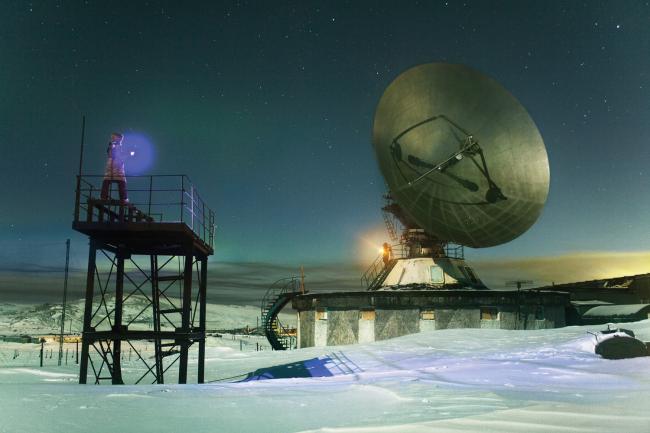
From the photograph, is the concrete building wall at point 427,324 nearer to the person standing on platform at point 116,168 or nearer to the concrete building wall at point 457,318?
the concrete building wall at point 457,318

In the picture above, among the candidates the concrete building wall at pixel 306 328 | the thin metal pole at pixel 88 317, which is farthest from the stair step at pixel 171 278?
the concrete building wall at pixel 306 328

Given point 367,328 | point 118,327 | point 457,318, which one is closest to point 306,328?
point 367,328

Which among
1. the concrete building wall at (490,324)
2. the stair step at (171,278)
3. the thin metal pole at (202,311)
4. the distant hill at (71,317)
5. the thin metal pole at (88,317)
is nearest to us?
the thin metal pole at (88,317)

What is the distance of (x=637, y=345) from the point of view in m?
12.6

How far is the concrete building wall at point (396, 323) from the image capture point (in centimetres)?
2866

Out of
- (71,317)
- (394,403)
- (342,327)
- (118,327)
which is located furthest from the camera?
(71,317)

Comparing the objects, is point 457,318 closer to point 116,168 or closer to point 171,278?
point 171,278

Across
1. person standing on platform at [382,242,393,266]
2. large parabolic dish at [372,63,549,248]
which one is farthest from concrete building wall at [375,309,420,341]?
large parabolic dish at [372,63,549,248]

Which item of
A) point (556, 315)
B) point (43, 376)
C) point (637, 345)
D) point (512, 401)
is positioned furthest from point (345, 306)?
point (512, 401)

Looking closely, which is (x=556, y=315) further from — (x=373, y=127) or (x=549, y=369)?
(x=549, y=369)

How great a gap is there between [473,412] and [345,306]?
2342 centimetres

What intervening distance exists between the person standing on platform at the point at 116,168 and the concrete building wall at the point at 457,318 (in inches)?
736

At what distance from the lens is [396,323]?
28.7m

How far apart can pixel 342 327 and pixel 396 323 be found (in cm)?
325
